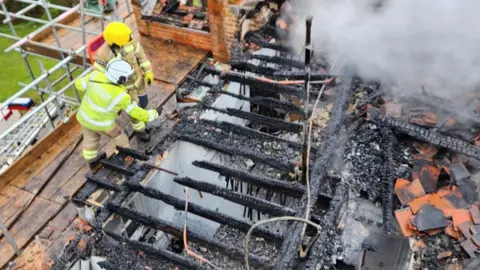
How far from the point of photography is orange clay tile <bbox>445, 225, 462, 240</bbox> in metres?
4.56

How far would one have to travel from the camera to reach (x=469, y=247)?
4434 mm

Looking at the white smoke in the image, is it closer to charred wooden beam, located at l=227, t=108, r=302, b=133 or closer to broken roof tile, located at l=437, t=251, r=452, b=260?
charred wooden beam, located at l=227, t=108, r=302, b=133

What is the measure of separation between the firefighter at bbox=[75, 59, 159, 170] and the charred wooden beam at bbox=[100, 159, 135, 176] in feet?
0.65

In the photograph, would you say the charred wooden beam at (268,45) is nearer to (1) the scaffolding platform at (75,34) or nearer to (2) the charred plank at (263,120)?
(2) the charred plank at (263,120)

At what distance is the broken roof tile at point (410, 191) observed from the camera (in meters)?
4.95

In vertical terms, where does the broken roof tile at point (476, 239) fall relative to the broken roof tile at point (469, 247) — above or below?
above

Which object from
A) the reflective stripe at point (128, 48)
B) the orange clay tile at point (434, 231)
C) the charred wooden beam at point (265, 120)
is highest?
the reflective stripe at point (128, 48)

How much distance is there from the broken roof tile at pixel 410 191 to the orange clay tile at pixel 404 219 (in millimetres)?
143

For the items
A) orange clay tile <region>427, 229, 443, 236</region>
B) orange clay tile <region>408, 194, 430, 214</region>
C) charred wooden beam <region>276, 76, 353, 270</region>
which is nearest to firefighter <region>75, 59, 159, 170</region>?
charred wooden beam <region>276, 76, 353, 270</region>

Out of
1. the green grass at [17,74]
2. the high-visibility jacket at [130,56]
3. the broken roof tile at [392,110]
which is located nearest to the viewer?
the high-visibility jacket at [130,56]

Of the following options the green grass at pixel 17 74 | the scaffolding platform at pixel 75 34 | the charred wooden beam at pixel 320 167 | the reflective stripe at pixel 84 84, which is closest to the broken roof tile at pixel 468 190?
the charred wooden beam at pixel 320 167

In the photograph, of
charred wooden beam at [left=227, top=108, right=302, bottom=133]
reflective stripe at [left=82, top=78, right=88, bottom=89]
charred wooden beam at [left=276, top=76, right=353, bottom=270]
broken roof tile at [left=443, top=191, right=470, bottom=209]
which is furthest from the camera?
charred wooden beam at [left=227, top=108, right=302, bottom=133]

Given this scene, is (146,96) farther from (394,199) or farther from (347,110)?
(394,199)

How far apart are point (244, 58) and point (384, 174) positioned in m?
3.29
